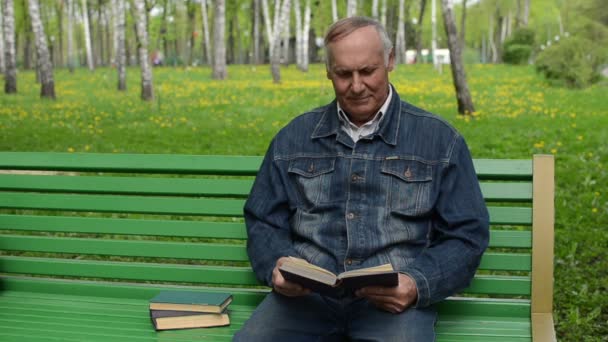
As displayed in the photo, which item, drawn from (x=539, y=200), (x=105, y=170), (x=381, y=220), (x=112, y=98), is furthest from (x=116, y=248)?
(x=112, y=98)

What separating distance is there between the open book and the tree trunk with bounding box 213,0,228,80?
20.8 meters

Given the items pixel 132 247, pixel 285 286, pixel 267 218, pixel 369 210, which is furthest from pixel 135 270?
pixel 369 210

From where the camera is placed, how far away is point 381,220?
289cm

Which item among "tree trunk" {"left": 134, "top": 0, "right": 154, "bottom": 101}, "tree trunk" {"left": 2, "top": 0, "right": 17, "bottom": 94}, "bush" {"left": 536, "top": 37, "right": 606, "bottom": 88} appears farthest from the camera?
"tree trunk" {"left": 2, "top": 0, "right": 17, "bottom": 94}

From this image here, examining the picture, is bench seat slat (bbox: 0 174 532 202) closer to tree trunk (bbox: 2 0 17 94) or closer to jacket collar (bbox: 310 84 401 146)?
jacket collar (bbox: 310 84 401 146)

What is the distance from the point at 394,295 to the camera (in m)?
2.69

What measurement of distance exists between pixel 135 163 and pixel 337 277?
1.48m

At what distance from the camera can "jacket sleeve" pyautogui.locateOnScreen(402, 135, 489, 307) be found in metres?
2.78

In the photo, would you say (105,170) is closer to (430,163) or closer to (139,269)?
(139,269)

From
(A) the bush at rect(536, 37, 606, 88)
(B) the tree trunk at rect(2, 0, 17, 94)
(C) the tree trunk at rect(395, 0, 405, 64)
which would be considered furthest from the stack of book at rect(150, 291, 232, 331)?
(C) the tree trunk at rect(395, 0, 405, 64)

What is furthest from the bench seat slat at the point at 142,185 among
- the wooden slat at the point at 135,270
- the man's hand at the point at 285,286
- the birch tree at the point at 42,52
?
the birch tree at the point at 42,52

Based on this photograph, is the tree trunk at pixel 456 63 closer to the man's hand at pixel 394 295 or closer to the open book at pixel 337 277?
the man's hand at pixel 394 295

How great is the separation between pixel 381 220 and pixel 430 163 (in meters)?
0.28

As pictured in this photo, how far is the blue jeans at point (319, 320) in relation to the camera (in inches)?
109
